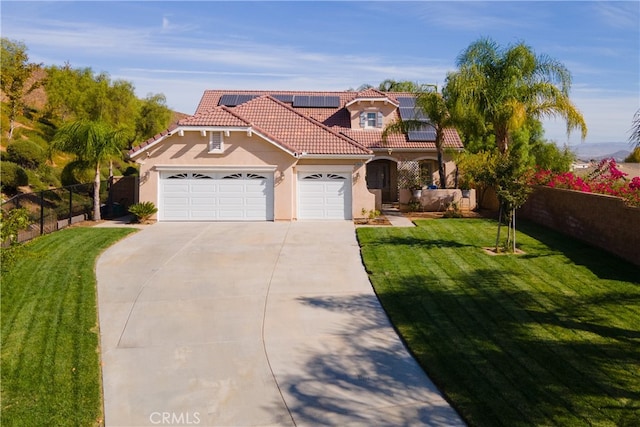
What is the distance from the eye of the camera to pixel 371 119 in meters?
29.8

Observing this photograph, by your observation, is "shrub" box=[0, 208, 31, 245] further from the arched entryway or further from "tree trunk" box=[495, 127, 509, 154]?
the arched entryway

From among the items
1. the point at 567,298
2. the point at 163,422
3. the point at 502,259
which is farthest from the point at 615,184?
the point at 163,422

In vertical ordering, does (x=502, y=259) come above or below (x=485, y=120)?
below

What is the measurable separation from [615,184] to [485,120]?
7.64 metres

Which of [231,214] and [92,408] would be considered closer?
[92,408]

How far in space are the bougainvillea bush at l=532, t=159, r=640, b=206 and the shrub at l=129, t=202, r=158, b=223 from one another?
53.7 feet

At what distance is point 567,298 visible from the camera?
11.2m

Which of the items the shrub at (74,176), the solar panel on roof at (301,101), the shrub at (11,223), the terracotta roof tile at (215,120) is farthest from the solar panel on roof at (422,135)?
the shrub at (11,223)

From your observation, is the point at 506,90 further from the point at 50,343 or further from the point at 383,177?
the point at 50,343

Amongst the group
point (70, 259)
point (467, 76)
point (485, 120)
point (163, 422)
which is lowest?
point (163, 422)

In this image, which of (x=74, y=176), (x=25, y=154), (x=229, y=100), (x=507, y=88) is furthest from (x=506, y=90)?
(x=25, y=154)

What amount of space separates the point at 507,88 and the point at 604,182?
7.03 m

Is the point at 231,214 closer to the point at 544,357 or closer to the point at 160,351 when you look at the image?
the point at 160,351

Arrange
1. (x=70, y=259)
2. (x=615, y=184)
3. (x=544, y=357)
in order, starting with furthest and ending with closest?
(x=615, y=184), (x=70, y=259), (x=544, y=357)
